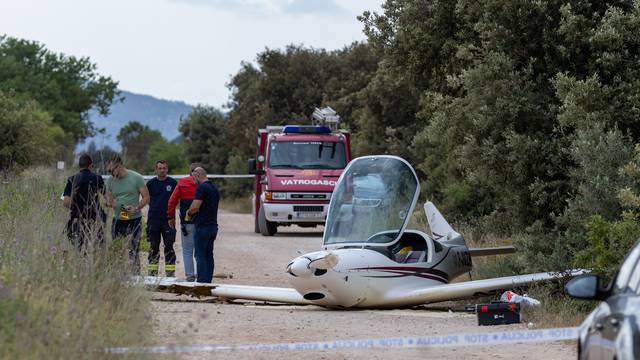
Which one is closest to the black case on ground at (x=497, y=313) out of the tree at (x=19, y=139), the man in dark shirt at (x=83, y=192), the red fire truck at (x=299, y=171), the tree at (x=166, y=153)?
the man in dark shirt at (x=83, y=192)

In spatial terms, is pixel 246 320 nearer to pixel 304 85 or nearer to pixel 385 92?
pixel 385 92

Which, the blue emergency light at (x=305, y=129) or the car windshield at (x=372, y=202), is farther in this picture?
the blue emergency light at (x=305, y=129)

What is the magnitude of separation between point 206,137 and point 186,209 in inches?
2656

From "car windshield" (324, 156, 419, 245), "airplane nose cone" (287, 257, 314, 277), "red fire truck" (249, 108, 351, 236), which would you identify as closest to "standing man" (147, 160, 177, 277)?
"car windshield" (324, 156, 419, 245)

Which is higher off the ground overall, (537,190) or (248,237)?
(537,190)

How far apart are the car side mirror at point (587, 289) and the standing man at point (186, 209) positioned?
11.6m

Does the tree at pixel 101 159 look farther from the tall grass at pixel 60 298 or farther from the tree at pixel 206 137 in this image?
the tree at pixel 206 137

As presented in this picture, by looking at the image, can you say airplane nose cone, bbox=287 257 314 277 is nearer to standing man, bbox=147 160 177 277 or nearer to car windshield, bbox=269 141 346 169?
standing man, bbox=147 160 177 277

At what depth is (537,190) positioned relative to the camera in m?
18.7

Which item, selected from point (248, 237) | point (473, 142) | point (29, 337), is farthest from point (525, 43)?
point (248, 237)

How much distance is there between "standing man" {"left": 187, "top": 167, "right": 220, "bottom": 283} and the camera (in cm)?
1927

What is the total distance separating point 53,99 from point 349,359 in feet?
295

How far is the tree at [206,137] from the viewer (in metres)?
82.3

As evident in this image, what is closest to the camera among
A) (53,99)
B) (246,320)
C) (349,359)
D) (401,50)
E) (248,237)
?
(349,359)
